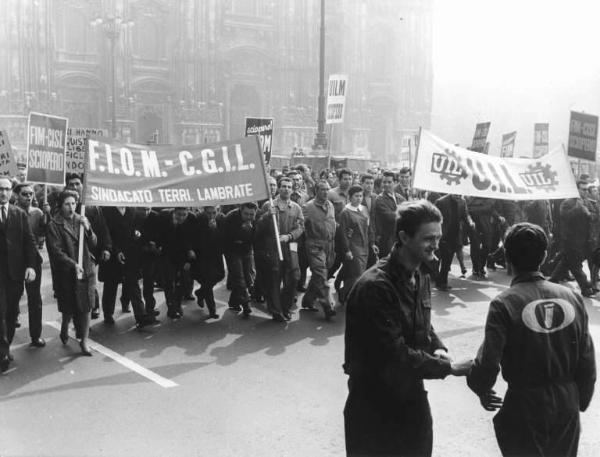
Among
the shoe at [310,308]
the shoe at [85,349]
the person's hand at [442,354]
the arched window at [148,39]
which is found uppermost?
the arched window at [148,39]

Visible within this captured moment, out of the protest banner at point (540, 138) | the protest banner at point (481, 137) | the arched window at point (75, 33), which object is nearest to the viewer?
the protest banner at point (481, 137)

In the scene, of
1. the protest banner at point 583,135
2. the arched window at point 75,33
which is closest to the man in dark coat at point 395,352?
the protest banner at point 583,135

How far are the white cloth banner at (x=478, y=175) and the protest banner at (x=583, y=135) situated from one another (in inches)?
239

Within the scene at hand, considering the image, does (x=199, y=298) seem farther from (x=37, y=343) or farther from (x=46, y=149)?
(x=46, y=149)

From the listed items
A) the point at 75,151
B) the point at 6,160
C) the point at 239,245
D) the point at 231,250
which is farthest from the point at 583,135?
the point at 6,160

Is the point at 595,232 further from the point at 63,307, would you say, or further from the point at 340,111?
the point at 340,111

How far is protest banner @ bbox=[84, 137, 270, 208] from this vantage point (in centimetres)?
821

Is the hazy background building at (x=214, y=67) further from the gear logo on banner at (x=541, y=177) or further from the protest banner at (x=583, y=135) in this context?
the gear logo on banner at (x=541, y=177)

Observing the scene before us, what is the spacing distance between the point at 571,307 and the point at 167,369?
471cm

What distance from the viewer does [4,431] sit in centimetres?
553

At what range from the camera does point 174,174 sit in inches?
344

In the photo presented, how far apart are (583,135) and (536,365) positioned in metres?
13.0

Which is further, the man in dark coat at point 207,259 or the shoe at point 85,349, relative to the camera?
the man in dark coat at point 207,259

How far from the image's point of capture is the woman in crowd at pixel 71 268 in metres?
7.79
